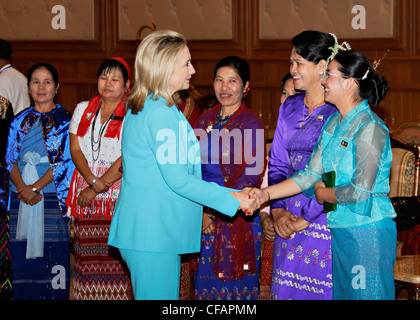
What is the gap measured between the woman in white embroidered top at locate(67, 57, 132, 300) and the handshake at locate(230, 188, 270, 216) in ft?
3.85

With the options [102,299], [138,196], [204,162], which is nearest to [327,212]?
[138,196]

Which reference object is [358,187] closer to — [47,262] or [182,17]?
[47,262]

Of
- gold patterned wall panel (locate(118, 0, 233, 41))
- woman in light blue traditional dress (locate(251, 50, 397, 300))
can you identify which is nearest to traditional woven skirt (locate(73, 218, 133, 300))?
woman in light blue traditional dress (locate(251, 50, 397, 300))

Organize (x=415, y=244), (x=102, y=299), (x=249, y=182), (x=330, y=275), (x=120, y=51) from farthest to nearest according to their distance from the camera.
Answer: (x=120, y=51) → (x=102, y=299) → (x=415, y=244) → (x=249, y=182) → (x=330, y=275)

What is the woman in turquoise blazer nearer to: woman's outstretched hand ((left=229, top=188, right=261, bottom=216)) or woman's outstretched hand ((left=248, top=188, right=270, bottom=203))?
woman's outstretched hand ((left=229, top=188, right=261, bottom=216))

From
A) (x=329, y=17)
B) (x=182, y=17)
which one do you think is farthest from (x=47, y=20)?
(x=329, y=17)

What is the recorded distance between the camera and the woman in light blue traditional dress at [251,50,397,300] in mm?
2500

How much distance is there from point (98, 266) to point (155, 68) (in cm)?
180

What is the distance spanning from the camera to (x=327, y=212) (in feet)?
8.70

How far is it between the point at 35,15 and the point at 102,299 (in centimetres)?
385

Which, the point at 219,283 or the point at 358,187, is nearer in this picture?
the point at 358,187

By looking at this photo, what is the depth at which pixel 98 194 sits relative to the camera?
3.87 metres

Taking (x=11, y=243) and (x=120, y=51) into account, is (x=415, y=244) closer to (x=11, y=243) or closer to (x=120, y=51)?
(x=11, y=243)

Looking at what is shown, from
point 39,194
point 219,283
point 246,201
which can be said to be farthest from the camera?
point 39,194
